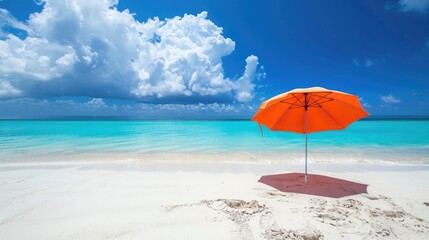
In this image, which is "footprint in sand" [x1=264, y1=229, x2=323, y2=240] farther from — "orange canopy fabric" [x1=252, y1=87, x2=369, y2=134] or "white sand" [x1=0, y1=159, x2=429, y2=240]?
"orange canopy fabric" [x1=252, y1=87, x2=369, y2=134]

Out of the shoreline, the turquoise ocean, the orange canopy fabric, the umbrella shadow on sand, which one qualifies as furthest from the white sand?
the turquoise ocean

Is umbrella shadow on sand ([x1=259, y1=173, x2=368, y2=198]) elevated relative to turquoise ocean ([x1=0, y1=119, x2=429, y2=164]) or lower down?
elevated

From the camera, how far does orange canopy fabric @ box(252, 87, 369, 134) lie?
17.3 ft

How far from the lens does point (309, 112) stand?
5.98m

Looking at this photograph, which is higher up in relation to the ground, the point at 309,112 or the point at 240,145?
the point at 309,112

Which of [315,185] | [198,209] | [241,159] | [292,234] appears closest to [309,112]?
[315,185]

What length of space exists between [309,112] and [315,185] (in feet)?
6.85

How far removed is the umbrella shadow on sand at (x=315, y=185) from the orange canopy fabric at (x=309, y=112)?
1.50 m

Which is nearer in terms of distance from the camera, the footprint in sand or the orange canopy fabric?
the footprint in sand

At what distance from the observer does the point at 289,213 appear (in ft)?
12.5

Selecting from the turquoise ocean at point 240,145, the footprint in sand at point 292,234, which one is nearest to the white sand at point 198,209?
the footprint in sand at point 292,234

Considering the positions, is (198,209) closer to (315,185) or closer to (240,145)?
(315,185)

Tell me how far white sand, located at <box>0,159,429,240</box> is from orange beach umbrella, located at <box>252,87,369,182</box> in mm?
1884

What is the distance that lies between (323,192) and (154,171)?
539 cm
